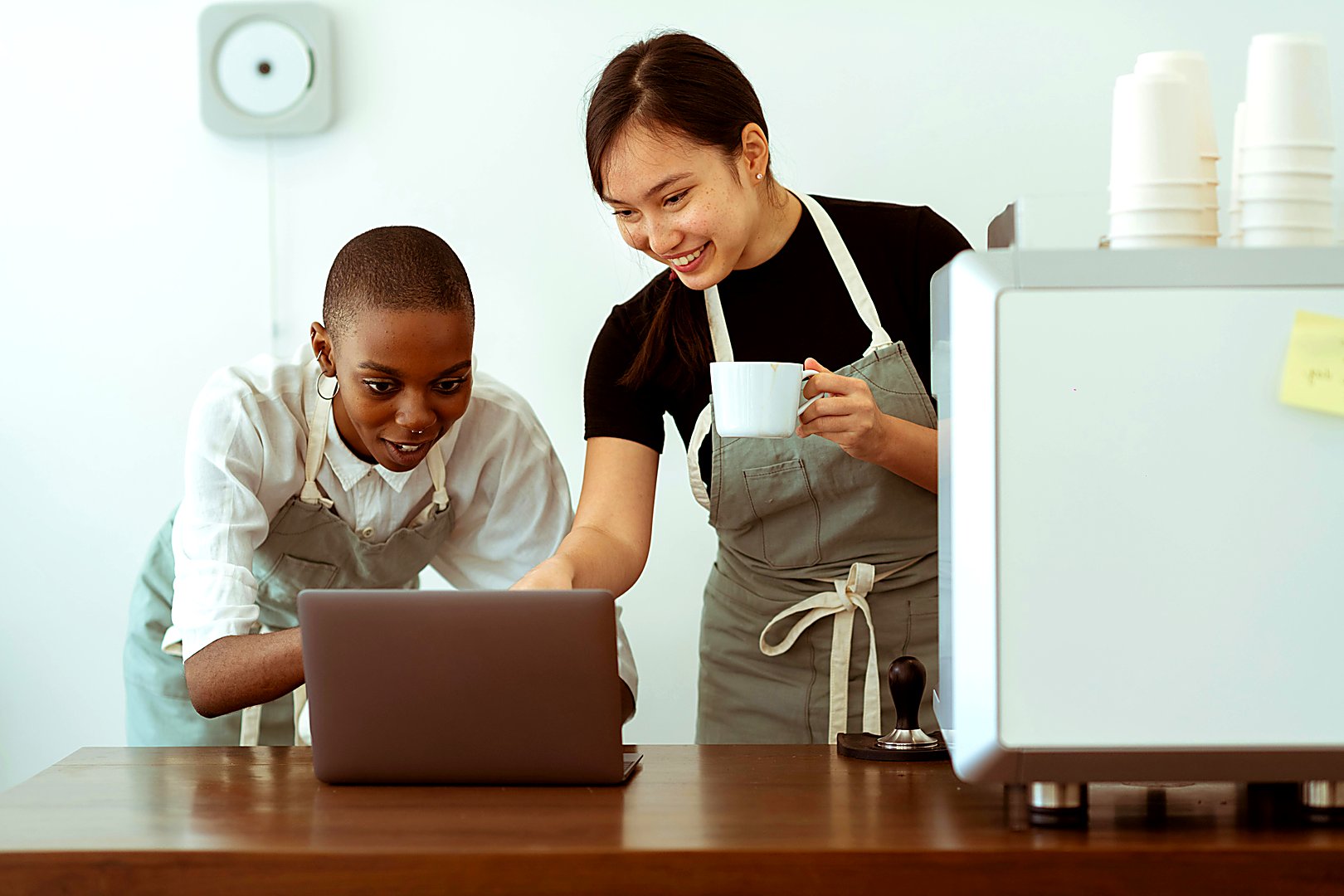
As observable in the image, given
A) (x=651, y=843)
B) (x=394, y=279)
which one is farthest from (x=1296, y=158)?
(x=394, y=279)

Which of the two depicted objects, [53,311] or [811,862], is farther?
[53,311]

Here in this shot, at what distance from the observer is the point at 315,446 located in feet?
5.73

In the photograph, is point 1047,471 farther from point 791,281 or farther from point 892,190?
point 892,190

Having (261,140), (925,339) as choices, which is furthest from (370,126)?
(925,339)

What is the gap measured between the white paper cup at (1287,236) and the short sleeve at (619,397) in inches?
35.8

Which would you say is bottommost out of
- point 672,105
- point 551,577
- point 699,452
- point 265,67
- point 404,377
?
point 551,577

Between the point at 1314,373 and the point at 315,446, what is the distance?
1.28 metres

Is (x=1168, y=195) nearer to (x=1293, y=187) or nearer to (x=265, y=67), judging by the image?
(x=1293, y=187)

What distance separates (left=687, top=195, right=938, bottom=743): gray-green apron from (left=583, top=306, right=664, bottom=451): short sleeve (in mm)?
72

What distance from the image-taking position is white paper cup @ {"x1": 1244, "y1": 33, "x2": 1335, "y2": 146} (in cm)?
86

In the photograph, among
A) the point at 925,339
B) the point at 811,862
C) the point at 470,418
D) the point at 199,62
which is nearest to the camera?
the point at 811,862

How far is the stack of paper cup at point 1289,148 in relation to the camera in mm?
861

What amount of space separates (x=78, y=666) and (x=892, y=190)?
187 centimetres

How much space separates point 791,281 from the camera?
1.68 m
